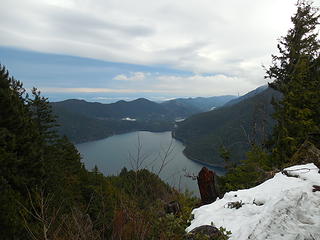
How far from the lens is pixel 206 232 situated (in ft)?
13.0

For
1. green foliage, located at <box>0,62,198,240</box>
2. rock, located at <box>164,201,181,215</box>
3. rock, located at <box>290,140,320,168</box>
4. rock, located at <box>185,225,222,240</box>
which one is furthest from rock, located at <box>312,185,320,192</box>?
rock, located at <box>164,201,181,215</box>

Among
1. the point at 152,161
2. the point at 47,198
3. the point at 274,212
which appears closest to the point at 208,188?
the point at 274,212

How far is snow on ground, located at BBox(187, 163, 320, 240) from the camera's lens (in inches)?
130

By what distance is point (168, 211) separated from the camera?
5.39 metres

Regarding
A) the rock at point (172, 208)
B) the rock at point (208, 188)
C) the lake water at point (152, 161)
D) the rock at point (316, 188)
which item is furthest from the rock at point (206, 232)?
the rock at point (208, 188)

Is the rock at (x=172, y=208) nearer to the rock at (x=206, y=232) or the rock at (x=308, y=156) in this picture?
the rock at (x=206, y=232)

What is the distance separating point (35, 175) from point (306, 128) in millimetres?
13692

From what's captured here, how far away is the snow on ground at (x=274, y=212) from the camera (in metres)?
3.30

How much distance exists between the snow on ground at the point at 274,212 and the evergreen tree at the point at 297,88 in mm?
5032

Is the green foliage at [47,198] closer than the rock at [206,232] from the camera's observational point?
Yes

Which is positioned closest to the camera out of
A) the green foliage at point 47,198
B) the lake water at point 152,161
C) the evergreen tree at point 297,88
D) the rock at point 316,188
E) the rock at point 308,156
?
the green foliage at point 47,198

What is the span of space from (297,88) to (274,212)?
28.3 feet

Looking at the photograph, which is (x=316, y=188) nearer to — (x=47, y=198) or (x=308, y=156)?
(x=308, y=156)

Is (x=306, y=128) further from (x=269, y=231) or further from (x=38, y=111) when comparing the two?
(x=38, y=111)
